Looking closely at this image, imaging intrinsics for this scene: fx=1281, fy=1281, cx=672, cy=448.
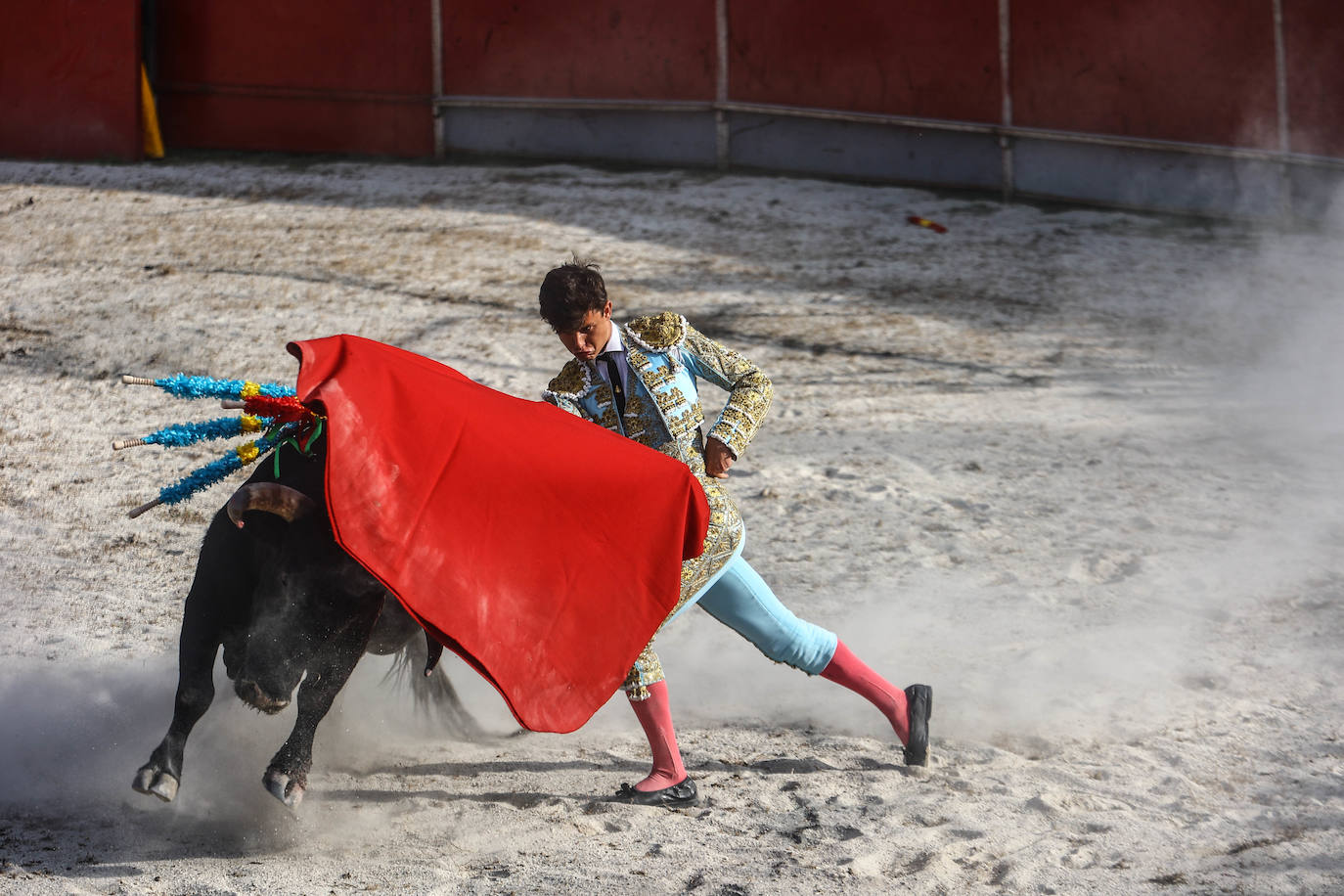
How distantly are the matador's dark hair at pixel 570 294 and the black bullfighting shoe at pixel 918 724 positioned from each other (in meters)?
1.32

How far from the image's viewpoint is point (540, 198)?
942 cm

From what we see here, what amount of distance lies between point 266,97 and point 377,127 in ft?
3.04

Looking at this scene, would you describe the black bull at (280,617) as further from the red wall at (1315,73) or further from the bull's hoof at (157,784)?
the red wall at (1315,73)

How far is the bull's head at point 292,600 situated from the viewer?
2939 mm

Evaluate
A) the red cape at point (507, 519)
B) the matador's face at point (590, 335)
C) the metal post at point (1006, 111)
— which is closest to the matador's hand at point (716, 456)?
the red cape at point (507, 519)

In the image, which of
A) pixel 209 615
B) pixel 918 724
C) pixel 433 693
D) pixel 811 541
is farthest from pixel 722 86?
pixel 209 615

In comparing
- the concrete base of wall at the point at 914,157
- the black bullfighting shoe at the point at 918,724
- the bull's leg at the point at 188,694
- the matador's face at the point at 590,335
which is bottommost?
the black bullfighting shoe at the point at 918,724

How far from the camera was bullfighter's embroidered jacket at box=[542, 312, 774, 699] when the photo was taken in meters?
3.12

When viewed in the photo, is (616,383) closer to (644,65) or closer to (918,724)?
(918,724)

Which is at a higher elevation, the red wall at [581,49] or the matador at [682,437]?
the red wall at [581,49]

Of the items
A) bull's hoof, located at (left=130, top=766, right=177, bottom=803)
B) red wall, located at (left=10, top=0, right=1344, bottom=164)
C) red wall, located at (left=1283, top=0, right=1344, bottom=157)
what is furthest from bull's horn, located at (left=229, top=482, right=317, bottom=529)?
red wall, located at (left=1283, top=0, right=1344, bottom=157)

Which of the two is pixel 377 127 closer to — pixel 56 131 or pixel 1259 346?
pixel 56 131

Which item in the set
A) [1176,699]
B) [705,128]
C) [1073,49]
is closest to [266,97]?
[705,128]

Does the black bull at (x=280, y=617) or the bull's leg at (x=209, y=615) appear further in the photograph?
the bull's leg at (x=209, y=615)
